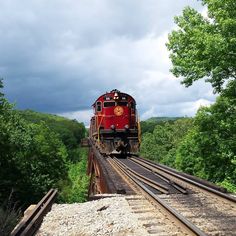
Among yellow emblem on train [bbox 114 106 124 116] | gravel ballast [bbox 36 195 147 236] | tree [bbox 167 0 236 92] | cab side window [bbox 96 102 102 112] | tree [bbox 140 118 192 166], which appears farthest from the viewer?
tree [bbox 140 118 192 166]

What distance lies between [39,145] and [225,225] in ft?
116

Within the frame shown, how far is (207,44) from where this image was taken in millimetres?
15766

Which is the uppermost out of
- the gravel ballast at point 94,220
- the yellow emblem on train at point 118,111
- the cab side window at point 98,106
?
the cab side window at point 98,106

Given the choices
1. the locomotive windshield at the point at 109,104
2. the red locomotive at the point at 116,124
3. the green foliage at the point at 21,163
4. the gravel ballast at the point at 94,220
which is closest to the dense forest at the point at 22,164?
the green foliage at the point at 21,163

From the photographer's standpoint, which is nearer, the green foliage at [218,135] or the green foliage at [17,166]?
the green foliage at [218,135]

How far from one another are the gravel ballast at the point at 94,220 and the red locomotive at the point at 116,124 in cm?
1490

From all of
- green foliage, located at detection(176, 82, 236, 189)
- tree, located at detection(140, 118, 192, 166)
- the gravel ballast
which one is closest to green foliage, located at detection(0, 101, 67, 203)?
green foliage, located at detection(176, 82, 236, 189)

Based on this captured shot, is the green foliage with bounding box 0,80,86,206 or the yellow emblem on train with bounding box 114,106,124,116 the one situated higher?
the yellow emblem on train with bounding box 114,106,124,116

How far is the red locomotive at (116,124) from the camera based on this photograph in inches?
987

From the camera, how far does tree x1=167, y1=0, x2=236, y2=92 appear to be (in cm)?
1573

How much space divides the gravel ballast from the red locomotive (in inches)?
587

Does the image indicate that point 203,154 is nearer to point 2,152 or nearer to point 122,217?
point 122,217

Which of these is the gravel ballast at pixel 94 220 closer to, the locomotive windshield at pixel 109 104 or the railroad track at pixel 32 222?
the railroad track at pixel 32 222

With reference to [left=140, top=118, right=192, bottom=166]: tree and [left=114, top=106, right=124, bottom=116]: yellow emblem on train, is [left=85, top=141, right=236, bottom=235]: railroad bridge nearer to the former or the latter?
[left=114, top=106, right=124, bottom=116]: yellow emblem on train
